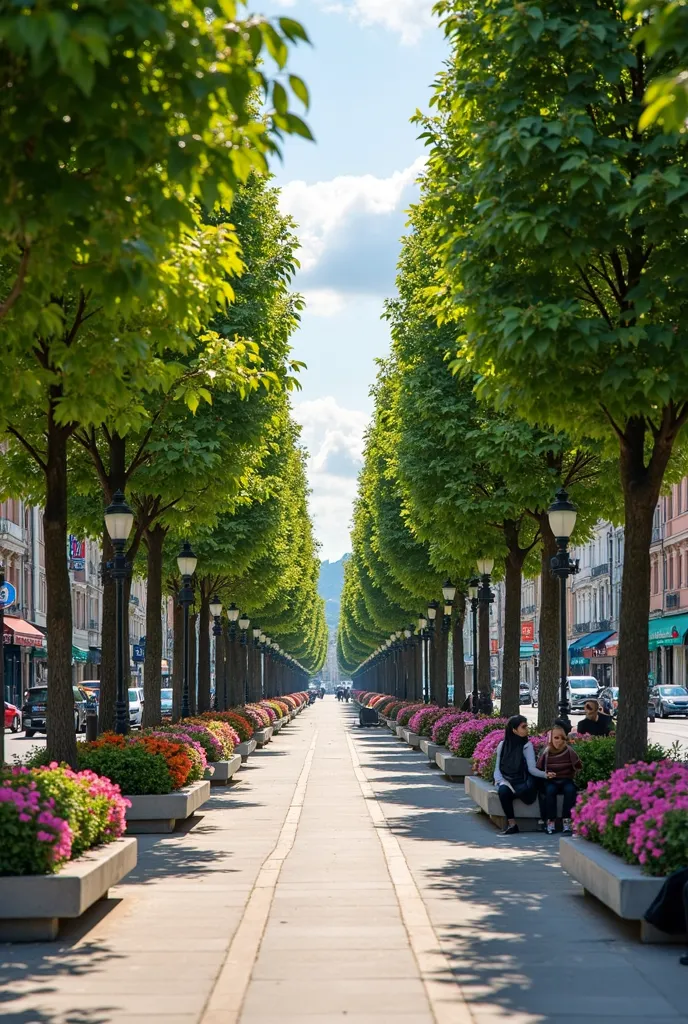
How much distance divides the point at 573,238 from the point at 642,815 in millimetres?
5140

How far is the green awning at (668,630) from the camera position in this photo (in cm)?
7306

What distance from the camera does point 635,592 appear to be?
1482 cm

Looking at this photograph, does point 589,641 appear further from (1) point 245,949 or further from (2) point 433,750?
(1) point 245,949

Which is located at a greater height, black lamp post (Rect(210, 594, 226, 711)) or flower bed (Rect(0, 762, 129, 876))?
black lamp post (Rect(210, 594, 226, 711))

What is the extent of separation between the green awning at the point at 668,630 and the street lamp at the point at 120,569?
182 feet

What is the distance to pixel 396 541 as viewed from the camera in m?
43.0

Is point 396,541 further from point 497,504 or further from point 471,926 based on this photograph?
point 471,926

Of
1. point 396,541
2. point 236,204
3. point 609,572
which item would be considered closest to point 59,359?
point 236,204

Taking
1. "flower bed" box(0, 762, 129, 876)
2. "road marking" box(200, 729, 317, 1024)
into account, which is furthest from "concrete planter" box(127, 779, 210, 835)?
"flower bed" box(0, 762, 129, 876)

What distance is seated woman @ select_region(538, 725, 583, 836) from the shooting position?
1744cm

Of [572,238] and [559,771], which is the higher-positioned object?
[572,238]

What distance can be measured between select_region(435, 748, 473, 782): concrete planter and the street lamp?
294 inches

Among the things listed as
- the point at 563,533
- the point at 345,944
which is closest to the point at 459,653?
the point at 563,533

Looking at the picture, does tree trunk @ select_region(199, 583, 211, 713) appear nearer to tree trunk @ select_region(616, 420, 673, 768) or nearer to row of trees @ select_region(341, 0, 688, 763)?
row of trees @ select_region(341, 0, 688, 763)
